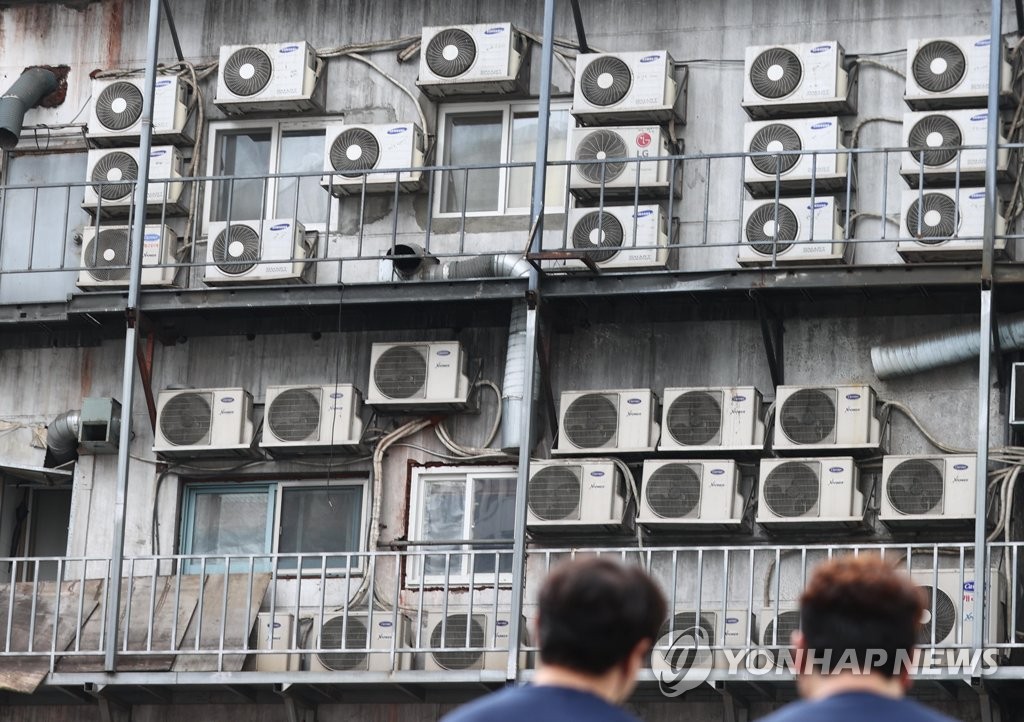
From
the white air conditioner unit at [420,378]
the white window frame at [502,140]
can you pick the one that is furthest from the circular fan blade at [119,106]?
the white air conditioner unit at [420,378]

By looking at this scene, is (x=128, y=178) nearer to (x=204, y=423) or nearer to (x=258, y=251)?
(x=258, y=251)

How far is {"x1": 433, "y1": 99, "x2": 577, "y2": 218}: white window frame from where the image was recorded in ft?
55.5

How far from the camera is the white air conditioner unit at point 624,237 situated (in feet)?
52.4

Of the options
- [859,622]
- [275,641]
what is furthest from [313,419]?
[859,622]

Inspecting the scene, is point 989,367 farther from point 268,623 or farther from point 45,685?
point 45,685

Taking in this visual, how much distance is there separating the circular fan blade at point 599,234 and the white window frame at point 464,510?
1803 mm

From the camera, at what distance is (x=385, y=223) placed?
17.1 m

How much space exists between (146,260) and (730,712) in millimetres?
6104

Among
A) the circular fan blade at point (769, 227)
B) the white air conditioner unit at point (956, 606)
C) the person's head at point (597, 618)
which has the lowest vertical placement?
the white air conditioner unit at point (956, 606)

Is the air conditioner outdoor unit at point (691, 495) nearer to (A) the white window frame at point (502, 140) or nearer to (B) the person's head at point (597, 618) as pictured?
(A) the white window frame at point (502, 140)

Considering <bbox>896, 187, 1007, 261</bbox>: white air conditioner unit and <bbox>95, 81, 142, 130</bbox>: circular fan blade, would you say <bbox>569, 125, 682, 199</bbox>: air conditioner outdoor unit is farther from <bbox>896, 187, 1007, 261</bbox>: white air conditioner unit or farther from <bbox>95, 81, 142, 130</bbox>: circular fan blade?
<bbox>95, 81, 142, 130</bbox>: circular fan blade

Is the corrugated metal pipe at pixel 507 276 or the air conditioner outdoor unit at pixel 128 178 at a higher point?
the air conditioner outdoor unit at pixel 128 178

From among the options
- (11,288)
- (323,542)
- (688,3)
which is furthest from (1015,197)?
(11,288)

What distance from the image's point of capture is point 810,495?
15.2 m
